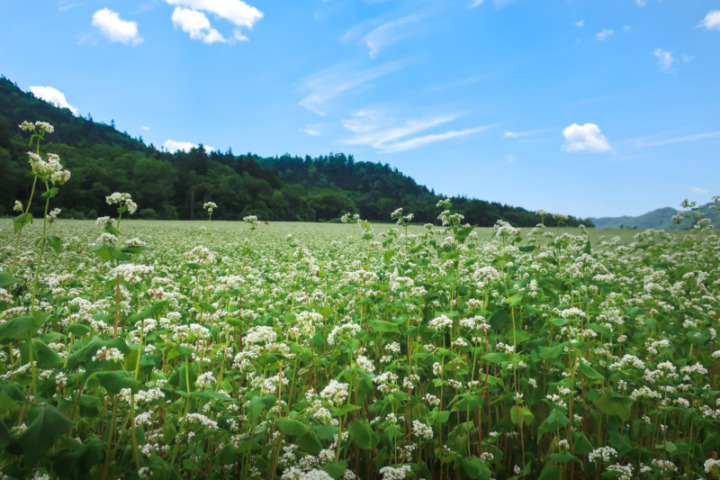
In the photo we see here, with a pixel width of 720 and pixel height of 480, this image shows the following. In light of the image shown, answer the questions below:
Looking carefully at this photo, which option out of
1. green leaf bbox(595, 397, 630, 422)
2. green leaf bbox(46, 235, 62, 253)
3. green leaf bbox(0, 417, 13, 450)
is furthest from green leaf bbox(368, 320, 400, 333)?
green leaf bbox(46, 235, 62, 253)

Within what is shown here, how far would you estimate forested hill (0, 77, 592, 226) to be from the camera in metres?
64.0

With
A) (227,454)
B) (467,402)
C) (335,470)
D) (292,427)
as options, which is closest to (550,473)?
(467,402)

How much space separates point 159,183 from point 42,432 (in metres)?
91.8

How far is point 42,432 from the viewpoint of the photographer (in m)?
1.71

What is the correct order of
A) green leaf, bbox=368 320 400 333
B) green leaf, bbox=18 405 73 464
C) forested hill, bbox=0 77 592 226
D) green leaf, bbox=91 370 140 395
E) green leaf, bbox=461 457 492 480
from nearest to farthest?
green leaf, bbox=18 405 73 464 → green leaf, bbox=91 370 140 395 → green leaf, bbox=461 457 492 480 → green leaf, bbox=368 320 400 333 → forested hill, bbox=0 77 592 226

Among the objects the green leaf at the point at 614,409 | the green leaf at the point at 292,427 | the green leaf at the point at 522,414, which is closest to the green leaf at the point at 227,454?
the green leaf at the point at 292,427

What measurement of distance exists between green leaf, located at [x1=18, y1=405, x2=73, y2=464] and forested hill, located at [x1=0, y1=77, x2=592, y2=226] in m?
55.6

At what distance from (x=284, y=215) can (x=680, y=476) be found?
93650 millimetres

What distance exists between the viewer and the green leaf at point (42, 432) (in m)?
1.66

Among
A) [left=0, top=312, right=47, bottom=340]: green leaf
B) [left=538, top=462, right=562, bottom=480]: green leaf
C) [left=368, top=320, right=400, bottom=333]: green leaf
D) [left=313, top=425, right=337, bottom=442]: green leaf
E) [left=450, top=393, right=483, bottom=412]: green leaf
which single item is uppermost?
[left=0, top=312, right=47, bottom=340]: green leaf

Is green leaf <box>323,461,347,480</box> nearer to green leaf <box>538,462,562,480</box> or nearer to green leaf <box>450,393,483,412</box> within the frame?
green leaf <box>450,393,483,412</box>

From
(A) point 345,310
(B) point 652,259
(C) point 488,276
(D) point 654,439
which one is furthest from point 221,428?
(B) point 652,259

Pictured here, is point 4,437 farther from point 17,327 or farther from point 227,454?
point 227,454

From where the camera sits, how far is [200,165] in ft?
347
